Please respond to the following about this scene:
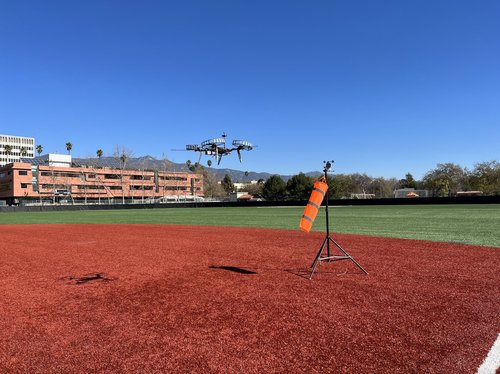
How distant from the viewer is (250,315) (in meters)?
5.27

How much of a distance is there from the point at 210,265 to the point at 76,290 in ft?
10.8

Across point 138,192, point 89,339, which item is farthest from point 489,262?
point 138,192

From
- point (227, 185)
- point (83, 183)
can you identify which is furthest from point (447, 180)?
point (83, 183)

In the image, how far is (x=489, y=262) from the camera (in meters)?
8.88

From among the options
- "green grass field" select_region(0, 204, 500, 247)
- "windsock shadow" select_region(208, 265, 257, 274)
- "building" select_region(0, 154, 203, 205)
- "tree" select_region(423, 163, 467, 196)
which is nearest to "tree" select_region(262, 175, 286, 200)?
"building" select_region(0, 154, 203, 205)

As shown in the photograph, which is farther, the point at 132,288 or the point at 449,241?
the point at 449,241

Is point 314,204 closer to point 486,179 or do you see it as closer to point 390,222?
point 390,222

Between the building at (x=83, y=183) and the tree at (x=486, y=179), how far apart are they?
8267 cm

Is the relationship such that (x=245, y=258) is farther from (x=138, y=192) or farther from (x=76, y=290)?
(x=138, y=192)

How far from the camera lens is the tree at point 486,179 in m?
90.8

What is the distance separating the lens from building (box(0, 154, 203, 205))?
3826 inches

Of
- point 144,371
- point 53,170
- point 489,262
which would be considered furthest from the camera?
point 53,170

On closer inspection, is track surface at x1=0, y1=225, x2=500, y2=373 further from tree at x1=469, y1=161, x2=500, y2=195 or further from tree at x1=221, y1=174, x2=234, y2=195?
tree at x1=221, y1=174, x2=234, y2=195

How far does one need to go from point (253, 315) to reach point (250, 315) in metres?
0.04
